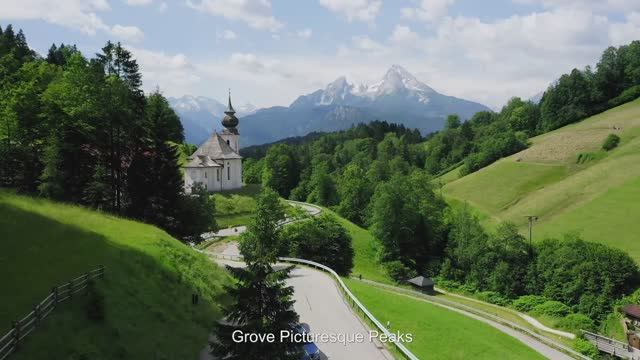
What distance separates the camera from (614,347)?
41.3 meters

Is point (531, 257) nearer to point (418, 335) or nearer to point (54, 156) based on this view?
point (418, 335)

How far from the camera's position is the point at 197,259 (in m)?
32.5

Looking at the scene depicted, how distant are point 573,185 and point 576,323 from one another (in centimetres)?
3913

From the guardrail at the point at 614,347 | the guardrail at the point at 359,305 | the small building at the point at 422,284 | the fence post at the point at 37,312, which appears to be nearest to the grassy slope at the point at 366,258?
the small building at the point at 422,284

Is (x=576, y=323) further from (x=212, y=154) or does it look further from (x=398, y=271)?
(x=212, y=154)

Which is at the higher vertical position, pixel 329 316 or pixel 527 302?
pixel 329 316

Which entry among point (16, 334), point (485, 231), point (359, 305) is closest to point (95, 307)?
point (16, 334)

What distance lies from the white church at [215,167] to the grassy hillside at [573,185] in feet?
136

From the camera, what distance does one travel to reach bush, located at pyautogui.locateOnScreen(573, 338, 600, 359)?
4077 cm

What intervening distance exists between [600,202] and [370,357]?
203 feet

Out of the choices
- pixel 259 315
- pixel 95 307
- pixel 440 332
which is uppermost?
pixel 259 315

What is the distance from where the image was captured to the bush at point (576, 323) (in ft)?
154

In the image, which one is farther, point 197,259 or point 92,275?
point 197,259

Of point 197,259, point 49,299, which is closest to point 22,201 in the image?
point 197,259
